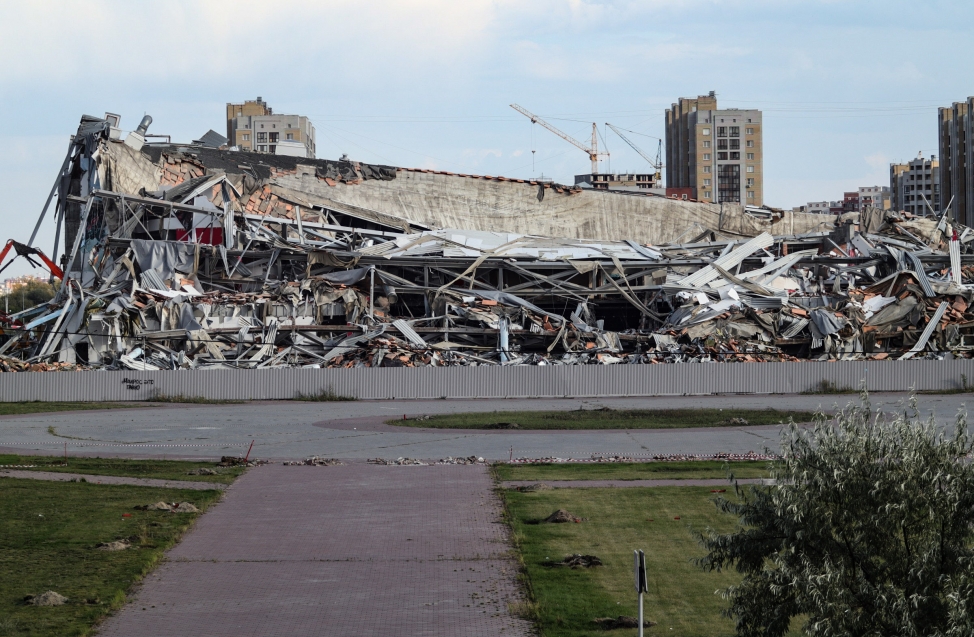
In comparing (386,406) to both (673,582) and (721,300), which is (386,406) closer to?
(721,300)

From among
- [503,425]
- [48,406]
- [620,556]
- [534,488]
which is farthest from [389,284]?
[620,556]

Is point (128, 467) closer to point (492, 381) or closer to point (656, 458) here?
point (656, 458)

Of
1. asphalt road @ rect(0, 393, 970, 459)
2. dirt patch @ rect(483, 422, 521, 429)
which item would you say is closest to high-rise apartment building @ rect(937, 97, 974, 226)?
asphalt road @ rect(0, 393, 970, 459)

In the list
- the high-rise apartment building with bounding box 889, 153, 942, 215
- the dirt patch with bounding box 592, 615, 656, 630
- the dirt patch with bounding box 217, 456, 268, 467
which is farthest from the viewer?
the high-rise apartment building with bounding box 889, 153, 942, 215

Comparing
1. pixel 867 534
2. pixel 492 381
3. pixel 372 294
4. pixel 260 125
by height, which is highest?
pixel 260 125

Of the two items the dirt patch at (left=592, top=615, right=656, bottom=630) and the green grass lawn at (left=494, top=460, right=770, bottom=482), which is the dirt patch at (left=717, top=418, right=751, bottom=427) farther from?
the dirt patch at (left=592, top=615, right=656, bottom=630)

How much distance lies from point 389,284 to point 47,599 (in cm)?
4002

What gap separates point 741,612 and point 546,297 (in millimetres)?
43584

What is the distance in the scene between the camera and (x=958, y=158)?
477 ft

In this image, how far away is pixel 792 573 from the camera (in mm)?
9625

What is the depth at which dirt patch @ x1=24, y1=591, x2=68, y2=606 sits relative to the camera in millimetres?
13297

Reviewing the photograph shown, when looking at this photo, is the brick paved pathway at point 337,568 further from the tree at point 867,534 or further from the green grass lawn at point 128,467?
the tree at point 867,534

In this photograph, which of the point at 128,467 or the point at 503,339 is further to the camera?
the point at 503,339

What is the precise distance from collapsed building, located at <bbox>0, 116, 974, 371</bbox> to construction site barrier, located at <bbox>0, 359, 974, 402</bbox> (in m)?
2.91
